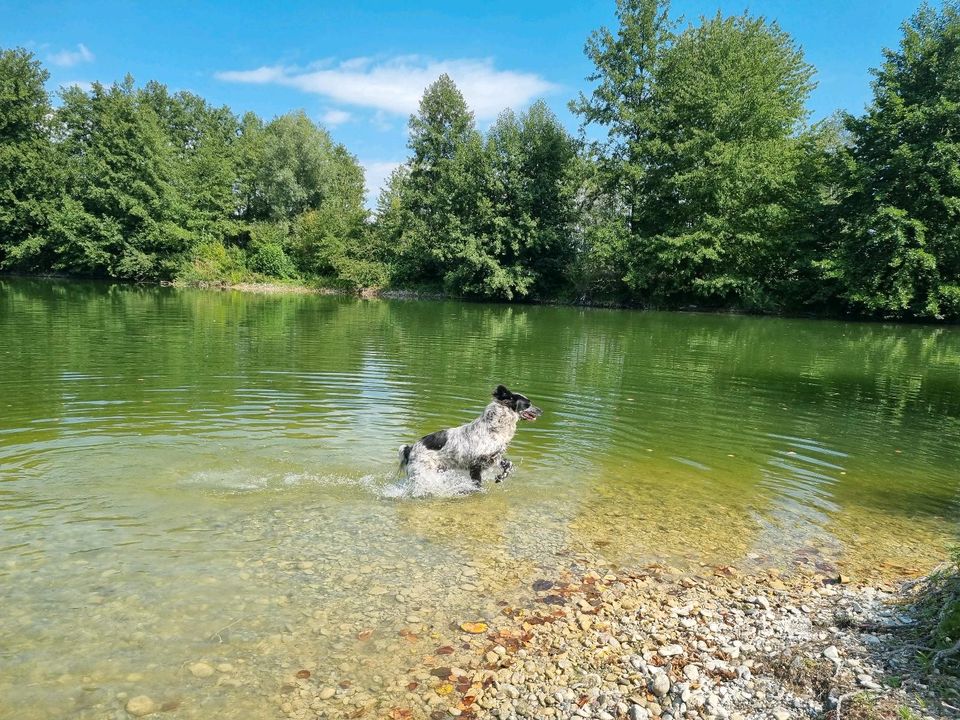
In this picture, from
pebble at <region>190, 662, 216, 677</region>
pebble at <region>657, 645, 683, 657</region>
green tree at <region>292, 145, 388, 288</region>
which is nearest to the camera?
pebble at <region>190, 662, 216, 677</region>

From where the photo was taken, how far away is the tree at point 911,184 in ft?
129

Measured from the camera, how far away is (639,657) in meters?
4.71

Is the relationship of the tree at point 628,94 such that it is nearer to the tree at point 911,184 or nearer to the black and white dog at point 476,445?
the tree at point 911,184

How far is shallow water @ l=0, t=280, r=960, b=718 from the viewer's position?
16.1 feet

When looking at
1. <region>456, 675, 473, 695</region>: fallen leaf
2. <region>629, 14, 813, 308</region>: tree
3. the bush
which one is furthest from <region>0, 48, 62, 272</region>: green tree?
<region>456, 675, 473, 695</region>: fallen leaf

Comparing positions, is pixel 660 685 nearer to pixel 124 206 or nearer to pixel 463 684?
pixel 463 684

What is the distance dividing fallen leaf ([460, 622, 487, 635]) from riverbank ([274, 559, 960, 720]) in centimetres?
1

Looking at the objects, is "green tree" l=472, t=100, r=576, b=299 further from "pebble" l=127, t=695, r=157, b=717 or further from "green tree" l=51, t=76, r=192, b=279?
"pebble" l=127, t=695, r=157, b=717

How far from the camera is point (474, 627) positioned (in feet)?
17.2

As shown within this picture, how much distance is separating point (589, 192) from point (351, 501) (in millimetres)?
51685

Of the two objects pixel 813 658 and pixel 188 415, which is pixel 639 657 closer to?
pixel 813 658

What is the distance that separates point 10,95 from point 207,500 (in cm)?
7341

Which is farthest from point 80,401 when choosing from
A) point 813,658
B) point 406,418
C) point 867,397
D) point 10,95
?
point 10,95

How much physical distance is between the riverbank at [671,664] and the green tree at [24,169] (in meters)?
71.7
